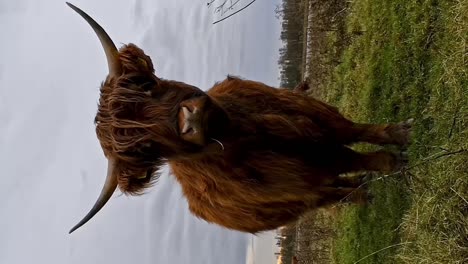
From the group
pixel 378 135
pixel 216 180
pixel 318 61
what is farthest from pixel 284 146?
pixel 318 61

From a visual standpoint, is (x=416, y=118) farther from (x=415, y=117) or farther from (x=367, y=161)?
(x=367, y=161)

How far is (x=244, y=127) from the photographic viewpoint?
4797mm

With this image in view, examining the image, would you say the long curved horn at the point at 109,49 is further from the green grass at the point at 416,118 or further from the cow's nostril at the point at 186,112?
the green grass at the point at 416,118

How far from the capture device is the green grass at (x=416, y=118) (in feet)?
Answer: 15.0

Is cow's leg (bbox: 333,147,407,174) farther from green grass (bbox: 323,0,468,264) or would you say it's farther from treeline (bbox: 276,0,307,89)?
treeline (bbox: 276,0,307,89)

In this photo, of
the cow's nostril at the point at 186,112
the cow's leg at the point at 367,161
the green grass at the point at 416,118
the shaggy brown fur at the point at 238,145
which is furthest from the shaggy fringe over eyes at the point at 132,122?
the green grass at the point at 416,118

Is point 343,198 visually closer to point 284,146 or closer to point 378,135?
point 378,135

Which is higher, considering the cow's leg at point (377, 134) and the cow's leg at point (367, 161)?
the cow's leg at point (377, 134)

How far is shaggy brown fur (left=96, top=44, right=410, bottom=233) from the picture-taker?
439 centimetres

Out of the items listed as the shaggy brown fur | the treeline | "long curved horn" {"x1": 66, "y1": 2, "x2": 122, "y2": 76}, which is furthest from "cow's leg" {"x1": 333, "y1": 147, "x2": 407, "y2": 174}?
the treeline

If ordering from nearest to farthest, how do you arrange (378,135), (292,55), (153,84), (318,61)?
(153,84)
(378,135)
(318,61)
(292,55)

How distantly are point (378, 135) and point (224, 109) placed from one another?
5.35 feet

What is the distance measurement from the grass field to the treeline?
3764mm

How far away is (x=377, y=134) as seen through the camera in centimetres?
552
